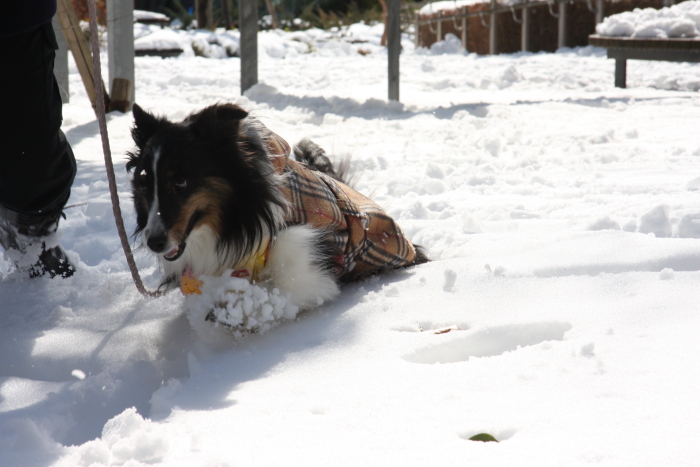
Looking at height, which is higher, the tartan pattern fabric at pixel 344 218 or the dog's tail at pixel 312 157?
the dog's tail at pixel 312 157

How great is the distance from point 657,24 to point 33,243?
7916 millimetres

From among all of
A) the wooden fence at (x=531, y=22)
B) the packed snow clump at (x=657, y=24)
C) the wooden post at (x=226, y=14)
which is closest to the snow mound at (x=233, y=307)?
the packed snow clump at (x=657, y=24)

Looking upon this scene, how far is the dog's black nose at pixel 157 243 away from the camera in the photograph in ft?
6.95

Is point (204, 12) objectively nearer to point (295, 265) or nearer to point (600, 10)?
point (600, 10)

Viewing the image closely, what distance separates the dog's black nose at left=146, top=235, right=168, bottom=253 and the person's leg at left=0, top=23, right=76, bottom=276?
0.52 meters

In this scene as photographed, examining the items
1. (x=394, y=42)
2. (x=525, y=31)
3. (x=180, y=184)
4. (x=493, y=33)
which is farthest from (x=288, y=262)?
(x=493, y=33)

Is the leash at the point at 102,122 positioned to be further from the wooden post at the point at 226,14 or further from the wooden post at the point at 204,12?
the wooden post at the point at 226,14

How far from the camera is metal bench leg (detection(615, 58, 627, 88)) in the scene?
815 centimetres

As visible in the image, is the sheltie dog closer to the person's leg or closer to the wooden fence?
the person's leg

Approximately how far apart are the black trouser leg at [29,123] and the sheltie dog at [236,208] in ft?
0.96

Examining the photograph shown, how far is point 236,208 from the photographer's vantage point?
237 cm

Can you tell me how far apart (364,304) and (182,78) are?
7.45 metres

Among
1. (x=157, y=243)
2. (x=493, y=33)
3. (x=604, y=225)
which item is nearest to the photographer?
(x=157, y=243)

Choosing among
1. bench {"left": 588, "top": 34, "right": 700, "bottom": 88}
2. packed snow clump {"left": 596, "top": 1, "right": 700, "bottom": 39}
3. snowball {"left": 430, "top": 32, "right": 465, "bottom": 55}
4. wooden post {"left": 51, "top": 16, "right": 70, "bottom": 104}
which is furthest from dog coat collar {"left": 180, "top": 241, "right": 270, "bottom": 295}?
snowball {"left": 430, "top": 32, "right": 465, "bottom": 55}
